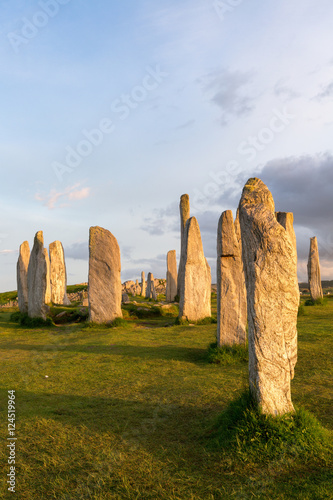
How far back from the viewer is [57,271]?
24031 mm

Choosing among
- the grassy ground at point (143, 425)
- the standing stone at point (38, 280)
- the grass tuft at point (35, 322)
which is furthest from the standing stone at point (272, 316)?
the grass tuft at point (35, 322)

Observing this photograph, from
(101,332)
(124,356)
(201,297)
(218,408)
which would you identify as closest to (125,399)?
(218,408)

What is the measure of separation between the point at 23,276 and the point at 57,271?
4268 mm

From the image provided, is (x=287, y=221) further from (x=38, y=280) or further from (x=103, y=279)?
(x=38, y=280)

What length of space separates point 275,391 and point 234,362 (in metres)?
3.94

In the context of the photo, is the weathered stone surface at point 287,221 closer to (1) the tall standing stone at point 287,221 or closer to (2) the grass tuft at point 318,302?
(1) the tall standing stone at point 287,221

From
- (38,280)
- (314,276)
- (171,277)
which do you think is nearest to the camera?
(38,280)

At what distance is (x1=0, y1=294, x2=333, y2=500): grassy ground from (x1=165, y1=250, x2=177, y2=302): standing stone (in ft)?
50.4

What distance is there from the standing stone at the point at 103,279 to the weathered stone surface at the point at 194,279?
8.54ft

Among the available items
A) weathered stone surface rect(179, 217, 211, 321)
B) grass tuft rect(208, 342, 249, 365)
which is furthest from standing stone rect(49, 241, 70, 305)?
grass tuft rect(208, 342, 249, 365)

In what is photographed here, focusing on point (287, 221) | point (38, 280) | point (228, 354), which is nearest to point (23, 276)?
point (38, 280)

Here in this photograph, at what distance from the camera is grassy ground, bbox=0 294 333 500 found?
3.93m

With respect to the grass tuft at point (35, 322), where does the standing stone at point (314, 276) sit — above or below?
above

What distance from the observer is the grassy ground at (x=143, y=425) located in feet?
12.9
